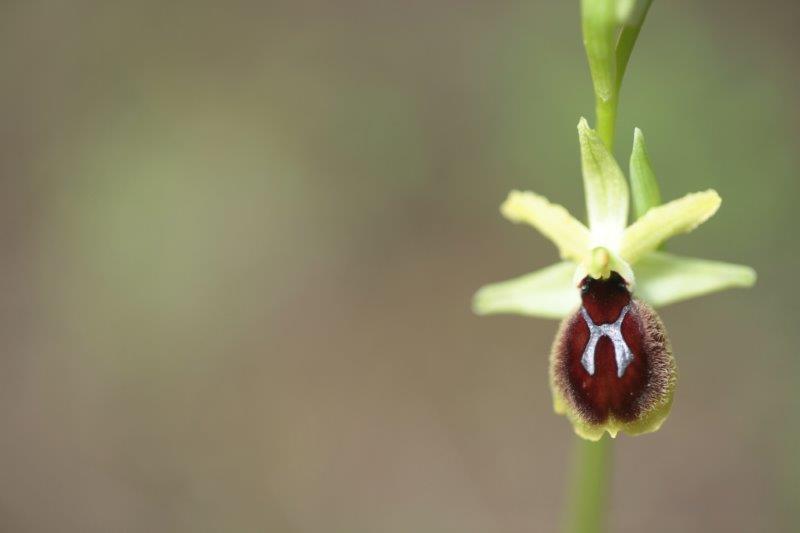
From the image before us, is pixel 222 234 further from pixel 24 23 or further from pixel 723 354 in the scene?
pixel 723 354

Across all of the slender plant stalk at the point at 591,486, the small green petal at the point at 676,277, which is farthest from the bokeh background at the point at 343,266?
the small green petal at the point at 676,277

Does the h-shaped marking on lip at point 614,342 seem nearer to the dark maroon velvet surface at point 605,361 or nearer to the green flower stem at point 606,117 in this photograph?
the dark maroon velvet surface at point 605,361

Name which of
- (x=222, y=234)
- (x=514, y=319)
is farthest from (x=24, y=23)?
(x=514, y=319)

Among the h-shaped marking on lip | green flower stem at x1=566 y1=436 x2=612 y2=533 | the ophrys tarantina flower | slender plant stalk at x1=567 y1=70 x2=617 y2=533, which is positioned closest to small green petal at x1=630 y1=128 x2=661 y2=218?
the ophrys tarantina flower

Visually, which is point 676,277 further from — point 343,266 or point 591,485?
point 343,266

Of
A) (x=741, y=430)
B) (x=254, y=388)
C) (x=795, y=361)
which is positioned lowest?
(x=254, y=388)

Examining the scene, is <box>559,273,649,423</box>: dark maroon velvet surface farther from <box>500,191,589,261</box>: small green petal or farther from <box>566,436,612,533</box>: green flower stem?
<box>566,436,612,533</box>: green flower stem
